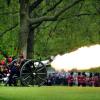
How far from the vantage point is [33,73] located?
31.4 metres

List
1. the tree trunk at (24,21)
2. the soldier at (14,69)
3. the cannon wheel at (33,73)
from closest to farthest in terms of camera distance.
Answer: the cannon wheel at (33,73) → the soldier at (14,69) → the tree trunk at (24,21)

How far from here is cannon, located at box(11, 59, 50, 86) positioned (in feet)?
101

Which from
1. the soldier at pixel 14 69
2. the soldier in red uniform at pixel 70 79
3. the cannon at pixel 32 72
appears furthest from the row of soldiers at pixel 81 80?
the soldier at pixel 14 69

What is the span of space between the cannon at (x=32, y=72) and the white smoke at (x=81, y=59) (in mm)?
1765

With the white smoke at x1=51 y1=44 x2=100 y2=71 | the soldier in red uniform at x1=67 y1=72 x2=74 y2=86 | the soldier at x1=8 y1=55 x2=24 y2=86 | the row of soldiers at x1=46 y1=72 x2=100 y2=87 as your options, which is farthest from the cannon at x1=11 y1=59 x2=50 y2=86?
the soldier in red uniform at x1=67 y1=72 x2=74 y2=86

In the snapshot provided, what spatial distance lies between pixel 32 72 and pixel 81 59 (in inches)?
191

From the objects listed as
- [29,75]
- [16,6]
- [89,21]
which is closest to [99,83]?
[29,75]

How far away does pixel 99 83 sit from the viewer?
125 feet

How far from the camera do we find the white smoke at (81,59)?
26.1 meters

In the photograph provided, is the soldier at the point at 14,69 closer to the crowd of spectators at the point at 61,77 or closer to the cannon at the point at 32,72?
the crowd of spectators at the point at 61,77

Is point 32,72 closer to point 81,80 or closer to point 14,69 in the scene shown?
point 14,69

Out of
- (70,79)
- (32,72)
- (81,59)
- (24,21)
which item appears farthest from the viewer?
(24,21)

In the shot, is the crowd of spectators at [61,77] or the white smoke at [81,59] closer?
the white smoke at [81,59]

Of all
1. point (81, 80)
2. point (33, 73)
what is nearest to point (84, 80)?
point (81, 80)
